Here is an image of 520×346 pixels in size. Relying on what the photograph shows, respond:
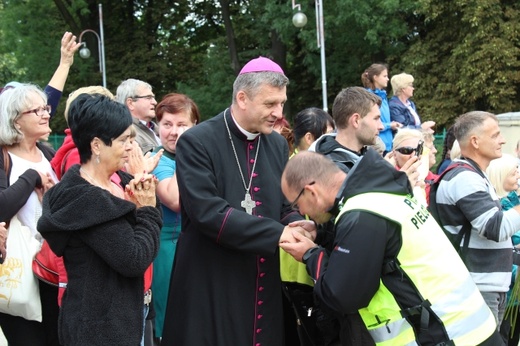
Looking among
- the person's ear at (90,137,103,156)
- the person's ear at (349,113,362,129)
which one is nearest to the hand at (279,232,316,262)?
the person's ear at (90,137,103,156)

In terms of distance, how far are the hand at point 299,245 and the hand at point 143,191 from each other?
65cm

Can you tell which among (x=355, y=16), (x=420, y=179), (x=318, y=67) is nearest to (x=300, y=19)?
(x=355, y=16)

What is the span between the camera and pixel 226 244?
131 inches

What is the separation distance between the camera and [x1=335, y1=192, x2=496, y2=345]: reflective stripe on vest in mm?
2814

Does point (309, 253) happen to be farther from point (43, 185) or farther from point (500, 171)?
point (500, 171)

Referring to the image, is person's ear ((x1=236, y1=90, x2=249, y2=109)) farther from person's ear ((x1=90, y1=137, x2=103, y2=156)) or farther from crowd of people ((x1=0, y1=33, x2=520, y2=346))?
person's ear ((x1=90, y1=137, x2=103, y2=156))

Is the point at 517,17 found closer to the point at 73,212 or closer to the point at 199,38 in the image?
the point at 199,38

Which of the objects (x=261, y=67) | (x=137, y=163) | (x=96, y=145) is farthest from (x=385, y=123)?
(x=96, y=145)

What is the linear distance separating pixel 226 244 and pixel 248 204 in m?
0.30

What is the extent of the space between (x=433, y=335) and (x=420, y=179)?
2.30m

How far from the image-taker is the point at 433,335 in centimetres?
284

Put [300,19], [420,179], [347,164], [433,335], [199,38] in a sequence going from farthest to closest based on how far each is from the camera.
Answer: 1. [199,38]
2. [300,19]
3. [420,179]
4. [347,164]
5. [433,335]

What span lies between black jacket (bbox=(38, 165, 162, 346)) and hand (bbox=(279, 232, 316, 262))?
2.02 ft

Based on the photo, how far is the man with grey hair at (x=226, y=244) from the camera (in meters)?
3.46
